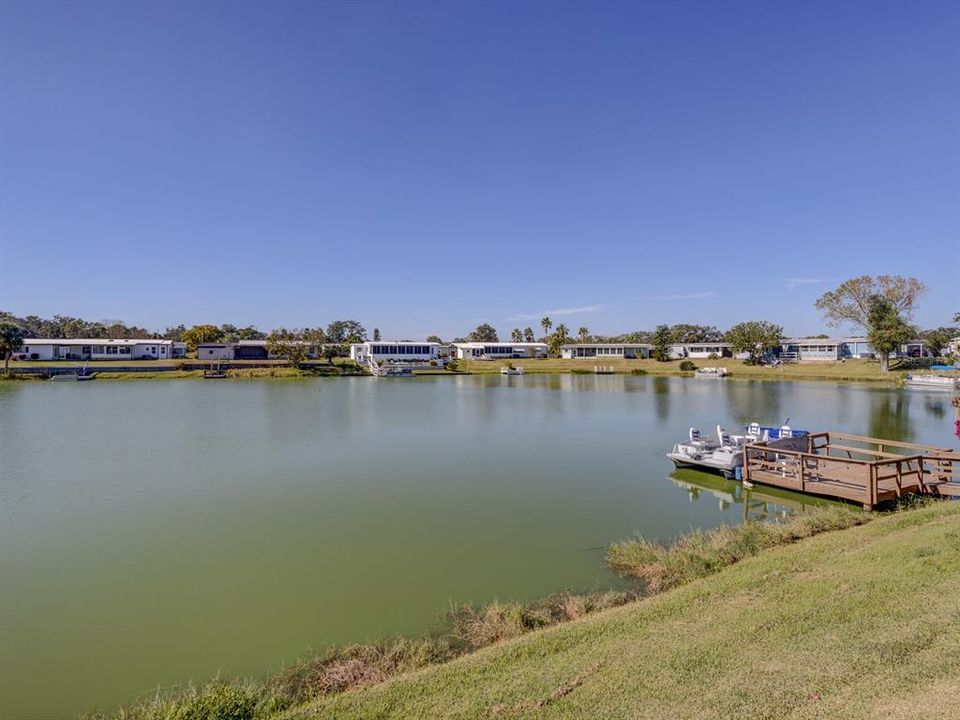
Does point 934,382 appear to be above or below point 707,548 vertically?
below

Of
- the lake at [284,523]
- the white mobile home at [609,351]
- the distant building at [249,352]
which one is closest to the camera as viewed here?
the lake at [284,523]

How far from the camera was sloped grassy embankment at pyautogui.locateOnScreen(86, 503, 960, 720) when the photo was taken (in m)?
4.57

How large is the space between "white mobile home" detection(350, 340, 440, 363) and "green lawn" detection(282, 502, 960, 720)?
238 ft

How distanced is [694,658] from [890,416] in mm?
36547

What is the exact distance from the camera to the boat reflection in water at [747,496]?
1442 centimetres

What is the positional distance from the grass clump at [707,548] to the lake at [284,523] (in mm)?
671

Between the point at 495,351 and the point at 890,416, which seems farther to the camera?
the point at 495,351

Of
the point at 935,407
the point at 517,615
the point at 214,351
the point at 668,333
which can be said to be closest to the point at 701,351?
the point at 668,333

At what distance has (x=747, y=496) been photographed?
1603 cm

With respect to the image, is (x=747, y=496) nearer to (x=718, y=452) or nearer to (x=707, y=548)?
(x=718, y=452)

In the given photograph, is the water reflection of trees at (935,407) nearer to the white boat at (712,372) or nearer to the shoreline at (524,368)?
the shoreline at (524,368)

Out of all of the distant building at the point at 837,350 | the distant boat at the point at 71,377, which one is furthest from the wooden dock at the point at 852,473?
the distant building at the point at 837,350

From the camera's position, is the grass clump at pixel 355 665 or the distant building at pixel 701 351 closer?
the grass clump at pixel 355 665

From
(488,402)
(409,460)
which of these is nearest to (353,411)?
(488,402)
